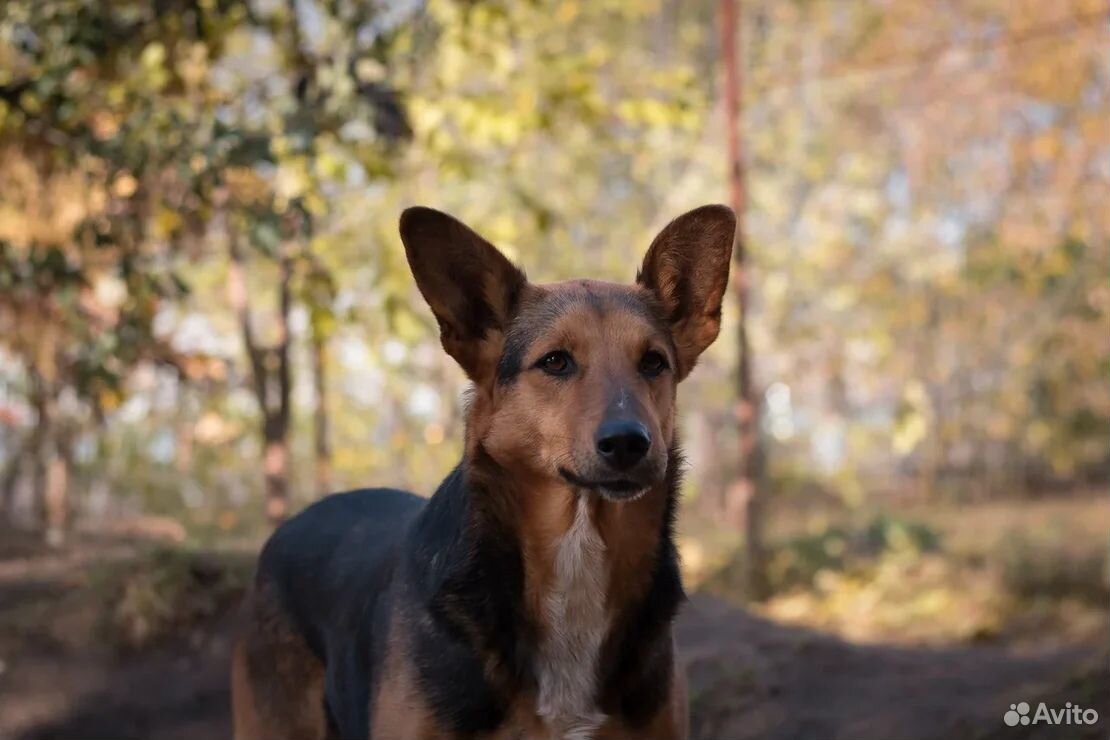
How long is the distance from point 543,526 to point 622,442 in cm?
53

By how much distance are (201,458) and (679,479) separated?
13.3 meters

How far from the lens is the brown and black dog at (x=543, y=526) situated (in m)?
3.69

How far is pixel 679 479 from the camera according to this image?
4.07 meters

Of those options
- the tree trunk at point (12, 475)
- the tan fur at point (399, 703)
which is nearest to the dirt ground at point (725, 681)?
the tan fur at point (399, 703)

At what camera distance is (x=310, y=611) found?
15.2 feet

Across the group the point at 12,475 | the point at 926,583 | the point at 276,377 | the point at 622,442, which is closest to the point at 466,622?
the point at 622,442

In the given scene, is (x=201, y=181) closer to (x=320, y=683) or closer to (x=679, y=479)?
(x=320, y=683)

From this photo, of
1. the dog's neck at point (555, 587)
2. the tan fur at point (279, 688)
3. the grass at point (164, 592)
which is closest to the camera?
the dog's neck at point (555, 587)

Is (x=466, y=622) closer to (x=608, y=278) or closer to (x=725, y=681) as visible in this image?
(x=725, y=681)

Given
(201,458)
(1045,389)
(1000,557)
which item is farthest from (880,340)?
(201,458)

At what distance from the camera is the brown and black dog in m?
3.69

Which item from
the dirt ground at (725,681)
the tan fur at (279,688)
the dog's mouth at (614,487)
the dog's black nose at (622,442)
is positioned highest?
the dog's black nose at (622,442)

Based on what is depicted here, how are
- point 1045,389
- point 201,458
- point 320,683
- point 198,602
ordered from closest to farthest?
point 320,683 < point 198,602 < point 201,458 < point 1045,389

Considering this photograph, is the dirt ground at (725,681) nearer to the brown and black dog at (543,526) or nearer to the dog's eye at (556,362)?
the brown and black dog at (543,526)
